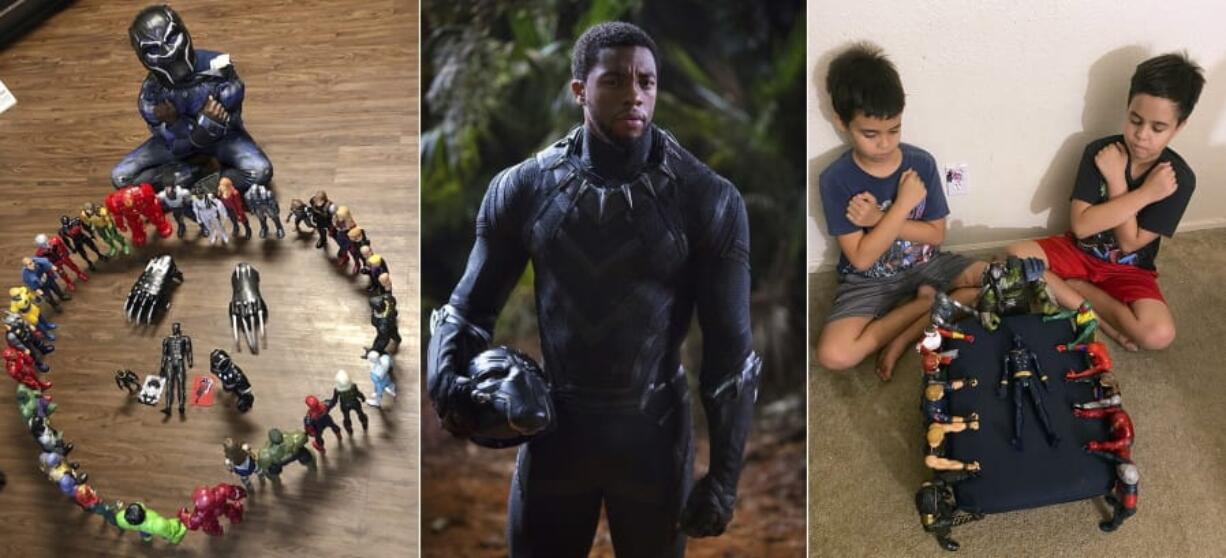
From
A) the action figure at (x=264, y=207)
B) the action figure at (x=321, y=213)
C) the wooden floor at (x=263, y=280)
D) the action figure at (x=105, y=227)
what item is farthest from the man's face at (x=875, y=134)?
the action figure at (x=105, y=227)

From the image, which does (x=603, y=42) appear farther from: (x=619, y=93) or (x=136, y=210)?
(x=136, y=210)

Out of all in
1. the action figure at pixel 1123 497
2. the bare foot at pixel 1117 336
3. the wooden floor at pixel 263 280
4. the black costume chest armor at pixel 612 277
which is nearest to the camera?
the black costume chest armor at pixel 612 277

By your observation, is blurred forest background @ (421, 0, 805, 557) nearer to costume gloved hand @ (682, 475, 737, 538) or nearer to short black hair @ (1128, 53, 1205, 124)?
costume gloved hand @ (682, 475, 737, 538)

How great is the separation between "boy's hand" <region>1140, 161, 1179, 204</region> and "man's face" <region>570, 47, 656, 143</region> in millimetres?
947

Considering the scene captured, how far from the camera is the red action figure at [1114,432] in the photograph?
1461 mm

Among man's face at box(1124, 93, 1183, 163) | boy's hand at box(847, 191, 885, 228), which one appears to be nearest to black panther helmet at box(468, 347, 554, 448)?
boy's hand at box(847, 191, 885, 228)

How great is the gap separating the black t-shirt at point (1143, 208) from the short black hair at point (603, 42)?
86 centimetres

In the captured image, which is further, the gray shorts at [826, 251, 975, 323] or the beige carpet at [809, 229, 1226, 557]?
the gray shorts at [826, 251, 975, 323]

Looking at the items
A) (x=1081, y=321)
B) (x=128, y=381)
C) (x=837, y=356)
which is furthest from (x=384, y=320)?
(x=1081, y=321)

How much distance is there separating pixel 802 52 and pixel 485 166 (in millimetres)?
546

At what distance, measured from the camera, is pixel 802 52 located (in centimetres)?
140

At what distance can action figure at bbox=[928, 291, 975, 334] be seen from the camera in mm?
1526

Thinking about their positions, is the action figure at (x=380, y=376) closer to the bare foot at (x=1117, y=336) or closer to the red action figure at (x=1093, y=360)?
the red action figure at (x=1093, y=360)

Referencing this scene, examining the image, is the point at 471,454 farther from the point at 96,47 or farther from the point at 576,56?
the point at 96,47
